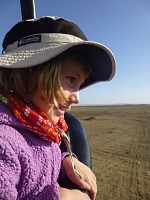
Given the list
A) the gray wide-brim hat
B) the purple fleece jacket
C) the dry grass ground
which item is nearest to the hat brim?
the gray wide-brim hat

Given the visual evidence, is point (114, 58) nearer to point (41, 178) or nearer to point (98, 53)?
point (98, 53)

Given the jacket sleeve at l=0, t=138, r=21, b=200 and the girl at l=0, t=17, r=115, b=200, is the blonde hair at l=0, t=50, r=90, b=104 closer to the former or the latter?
the girl at l=0, t=17, r=115, b=200

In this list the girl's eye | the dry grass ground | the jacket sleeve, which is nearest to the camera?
the jacket sleeve

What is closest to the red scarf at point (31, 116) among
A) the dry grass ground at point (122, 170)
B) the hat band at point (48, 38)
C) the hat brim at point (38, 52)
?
the hat brim at point (38, 52)

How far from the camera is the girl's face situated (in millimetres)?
1206

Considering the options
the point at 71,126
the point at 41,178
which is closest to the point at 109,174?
the point at 71,126

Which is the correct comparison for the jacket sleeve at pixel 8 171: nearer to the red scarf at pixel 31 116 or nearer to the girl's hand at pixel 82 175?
the red scarf at pixel 31 116

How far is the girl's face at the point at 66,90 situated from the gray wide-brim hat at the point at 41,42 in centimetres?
10

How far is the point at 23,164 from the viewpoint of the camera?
3.26ft

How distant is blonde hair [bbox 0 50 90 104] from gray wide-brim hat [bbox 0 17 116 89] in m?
0.07

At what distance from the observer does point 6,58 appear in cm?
119

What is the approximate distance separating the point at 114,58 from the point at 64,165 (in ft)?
2.24

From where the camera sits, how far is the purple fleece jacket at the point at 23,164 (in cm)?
90

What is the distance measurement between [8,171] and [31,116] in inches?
11.4
